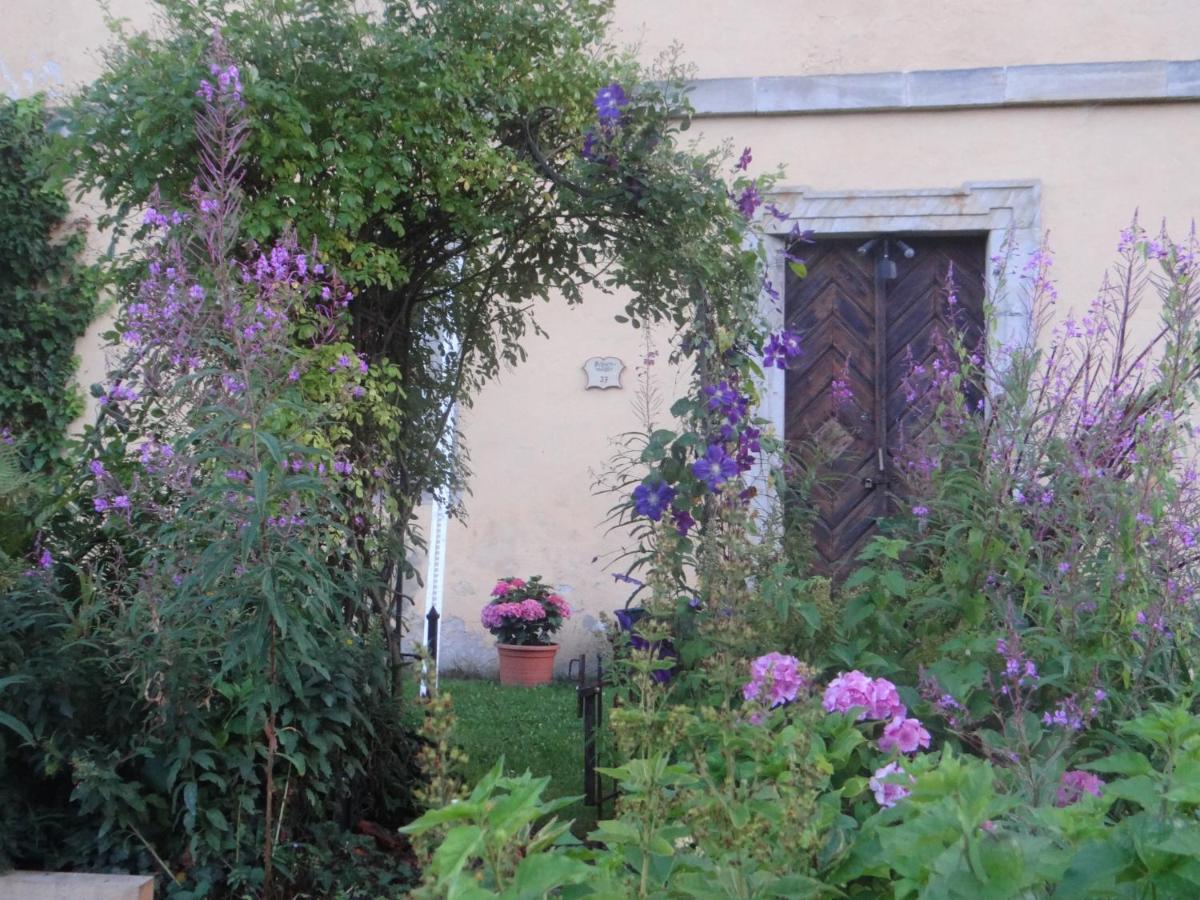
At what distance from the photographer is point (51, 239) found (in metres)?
7.57

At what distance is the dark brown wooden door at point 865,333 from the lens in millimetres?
6688

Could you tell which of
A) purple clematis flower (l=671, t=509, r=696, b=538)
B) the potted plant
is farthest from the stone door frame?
purple clematis flower (l=671, t=509, r=696, b=538)

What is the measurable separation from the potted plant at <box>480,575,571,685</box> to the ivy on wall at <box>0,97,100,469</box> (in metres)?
2.89

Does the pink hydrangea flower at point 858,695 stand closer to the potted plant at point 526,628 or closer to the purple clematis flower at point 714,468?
the purple clematis flower at point 714,468

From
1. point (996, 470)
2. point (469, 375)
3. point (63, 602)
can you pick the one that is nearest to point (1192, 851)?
point (996, 470)

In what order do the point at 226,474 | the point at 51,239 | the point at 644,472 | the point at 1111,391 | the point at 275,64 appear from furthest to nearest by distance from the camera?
the point at 51,239 < the point at 644,472 < the point at 275,64 < the point at 1111,391 < the point at 226,474

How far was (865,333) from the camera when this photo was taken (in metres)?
6.86

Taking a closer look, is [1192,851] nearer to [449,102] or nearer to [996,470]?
[996,470]

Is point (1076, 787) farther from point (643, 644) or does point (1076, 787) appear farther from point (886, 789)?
point (643, 644)

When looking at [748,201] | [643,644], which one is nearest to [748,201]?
[748,201]

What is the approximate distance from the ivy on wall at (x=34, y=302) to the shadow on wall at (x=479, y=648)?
266cm

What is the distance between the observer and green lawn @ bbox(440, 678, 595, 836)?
4137 millimetres

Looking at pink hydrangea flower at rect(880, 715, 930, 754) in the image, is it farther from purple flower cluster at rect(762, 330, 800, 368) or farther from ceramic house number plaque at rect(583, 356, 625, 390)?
ceramic house number plaque at rect(583, 356, 625, 390)

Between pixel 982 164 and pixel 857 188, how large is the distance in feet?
2.28
